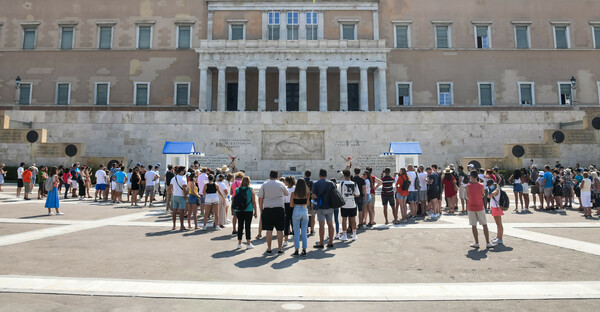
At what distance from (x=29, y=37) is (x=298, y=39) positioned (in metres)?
30.8

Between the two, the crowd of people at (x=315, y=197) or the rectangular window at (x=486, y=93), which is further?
the rectangular window at (x=486, y=93)

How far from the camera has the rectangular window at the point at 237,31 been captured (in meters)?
39.5

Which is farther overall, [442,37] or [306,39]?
[442,37]

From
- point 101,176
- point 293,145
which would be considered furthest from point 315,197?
point 293,145

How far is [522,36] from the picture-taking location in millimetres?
40000

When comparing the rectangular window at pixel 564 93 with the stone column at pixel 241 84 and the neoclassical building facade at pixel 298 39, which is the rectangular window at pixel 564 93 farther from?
the stone column at pixel 241 84

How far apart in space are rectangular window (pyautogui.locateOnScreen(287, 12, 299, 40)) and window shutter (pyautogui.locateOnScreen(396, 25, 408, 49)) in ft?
38.0

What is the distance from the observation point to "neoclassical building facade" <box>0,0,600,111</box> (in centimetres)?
3909

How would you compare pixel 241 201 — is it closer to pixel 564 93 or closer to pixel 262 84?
pixel 262 84

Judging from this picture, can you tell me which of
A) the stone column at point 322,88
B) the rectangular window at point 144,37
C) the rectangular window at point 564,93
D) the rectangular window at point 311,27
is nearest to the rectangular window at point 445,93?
the rectangular window at point 564,93

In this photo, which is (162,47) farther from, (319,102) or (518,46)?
(518,46)

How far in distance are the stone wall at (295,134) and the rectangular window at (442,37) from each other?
16356mm

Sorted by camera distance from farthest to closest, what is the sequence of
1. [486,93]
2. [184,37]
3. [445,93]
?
1. [184,37]
2. [445,93]
3. [486,93]

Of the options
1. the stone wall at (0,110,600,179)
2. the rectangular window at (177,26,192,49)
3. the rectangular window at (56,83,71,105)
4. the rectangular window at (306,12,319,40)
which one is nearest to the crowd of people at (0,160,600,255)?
the stone wall at (0,110,600,179)
